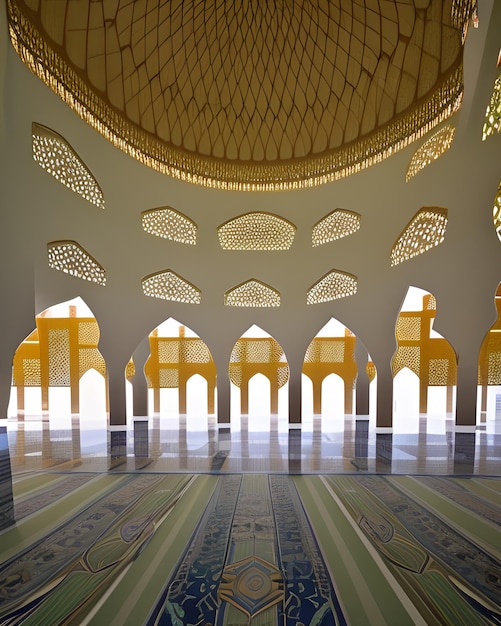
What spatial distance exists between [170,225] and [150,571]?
277 inches

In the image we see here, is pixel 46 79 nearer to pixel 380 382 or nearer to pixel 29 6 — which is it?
pixel 29 6

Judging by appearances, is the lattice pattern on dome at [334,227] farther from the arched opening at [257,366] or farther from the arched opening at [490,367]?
the arched opening at [490,367]

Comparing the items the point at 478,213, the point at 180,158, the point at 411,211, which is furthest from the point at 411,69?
the point at 180,158

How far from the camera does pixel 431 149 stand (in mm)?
6363

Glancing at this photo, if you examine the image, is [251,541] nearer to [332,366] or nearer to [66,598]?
[66,598]

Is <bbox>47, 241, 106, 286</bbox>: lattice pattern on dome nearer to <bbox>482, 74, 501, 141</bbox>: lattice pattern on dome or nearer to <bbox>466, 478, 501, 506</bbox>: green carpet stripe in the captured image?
<bbox>466, 478, 501, 506</bbox>: green carpet stripe

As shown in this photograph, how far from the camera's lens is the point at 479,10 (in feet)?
14.2

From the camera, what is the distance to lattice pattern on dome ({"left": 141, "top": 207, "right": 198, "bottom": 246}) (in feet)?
25.2

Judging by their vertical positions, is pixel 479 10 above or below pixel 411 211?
above

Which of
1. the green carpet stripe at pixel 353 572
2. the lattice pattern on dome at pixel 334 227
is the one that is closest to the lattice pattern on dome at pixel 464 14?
the lattice pattern on dome at pixel 334 227

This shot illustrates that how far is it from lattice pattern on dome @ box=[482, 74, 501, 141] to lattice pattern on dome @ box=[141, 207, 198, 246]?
18.2 ft

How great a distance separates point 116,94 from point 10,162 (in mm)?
2482

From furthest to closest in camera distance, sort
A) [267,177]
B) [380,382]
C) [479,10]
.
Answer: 1. [267,177]
2. [380,382]
3. [479,10]

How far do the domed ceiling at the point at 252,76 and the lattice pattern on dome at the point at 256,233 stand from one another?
0.76 metres
